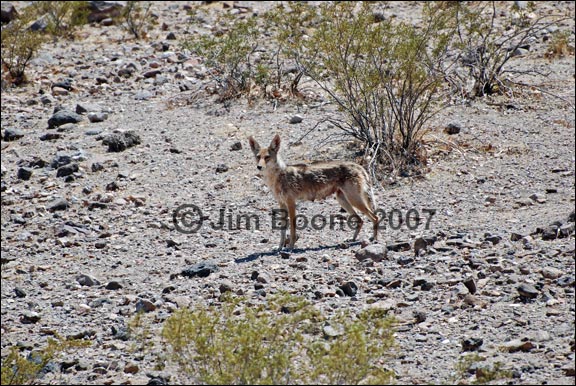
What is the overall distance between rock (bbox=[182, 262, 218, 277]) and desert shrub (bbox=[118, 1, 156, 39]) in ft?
39.1

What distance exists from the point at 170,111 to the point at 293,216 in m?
5.90

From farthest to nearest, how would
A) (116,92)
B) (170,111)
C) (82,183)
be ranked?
1. (116,92)
2. (170,111)
3. (82,183)

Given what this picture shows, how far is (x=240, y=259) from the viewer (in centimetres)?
997

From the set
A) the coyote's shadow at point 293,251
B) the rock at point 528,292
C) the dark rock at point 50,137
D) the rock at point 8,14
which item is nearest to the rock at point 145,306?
the coyote's shadow at point 293,251

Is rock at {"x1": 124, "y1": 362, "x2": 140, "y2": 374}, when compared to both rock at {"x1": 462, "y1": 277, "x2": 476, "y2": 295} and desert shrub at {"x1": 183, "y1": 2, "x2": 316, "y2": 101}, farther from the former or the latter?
desert shrub at {"x1": 183, "y1": 2, "x2": 316, "y2": 101}

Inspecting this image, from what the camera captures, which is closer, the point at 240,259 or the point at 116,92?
the point at 240,259

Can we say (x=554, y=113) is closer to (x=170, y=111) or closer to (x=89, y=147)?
(x=170, y=111)

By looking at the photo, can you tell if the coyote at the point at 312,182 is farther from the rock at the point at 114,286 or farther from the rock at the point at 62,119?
the rock at the point at 62,119

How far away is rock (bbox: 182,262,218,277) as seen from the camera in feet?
31.2

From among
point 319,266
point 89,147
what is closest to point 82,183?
point 89,147

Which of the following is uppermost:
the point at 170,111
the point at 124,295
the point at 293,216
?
the point at 170,111

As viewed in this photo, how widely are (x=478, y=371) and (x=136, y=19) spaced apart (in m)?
16.8

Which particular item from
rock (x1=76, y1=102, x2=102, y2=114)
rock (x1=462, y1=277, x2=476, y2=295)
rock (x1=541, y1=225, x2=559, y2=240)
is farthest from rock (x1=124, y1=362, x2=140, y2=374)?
rock (x1=76, y1=102, x2=102, y2=114)

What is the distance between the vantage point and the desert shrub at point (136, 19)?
20469 mm
